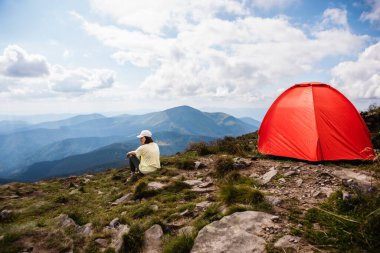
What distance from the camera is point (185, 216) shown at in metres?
6.86

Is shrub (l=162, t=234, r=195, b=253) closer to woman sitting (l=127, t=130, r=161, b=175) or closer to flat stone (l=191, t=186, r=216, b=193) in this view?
flat stone (l=191, t=186, r=216, b=193)

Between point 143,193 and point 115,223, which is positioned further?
point 143,193

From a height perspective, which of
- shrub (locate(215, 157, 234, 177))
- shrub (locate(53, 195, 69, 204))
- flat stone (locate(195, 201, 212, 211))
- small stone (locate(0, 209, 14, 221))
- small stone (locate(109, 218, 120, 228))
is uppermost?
shrub (locate(215, 157, 234, 177))

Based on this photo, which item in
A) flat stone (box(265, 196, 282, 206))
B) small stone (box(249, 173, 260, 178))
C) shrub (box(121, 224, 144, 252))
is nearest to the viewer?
shrub (box(121, 224, 144, 252))

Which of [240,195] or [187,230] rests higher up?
[240,195]

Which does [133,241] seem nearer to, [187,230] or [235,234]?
[187,230]

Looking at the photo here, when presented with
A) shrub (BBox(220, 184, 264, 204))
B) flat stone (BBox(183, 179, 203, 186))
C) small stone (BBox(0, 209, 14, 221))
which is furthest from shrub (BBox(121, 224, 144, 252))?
small stone (BBox(0, 209, 14, 221))

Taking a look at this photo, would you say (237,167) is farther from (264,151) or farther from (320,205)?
(320,205)

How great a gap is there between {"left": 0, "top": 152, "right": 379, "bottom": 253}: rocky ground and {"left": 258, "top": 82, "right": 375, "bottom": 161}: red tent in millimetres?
1722

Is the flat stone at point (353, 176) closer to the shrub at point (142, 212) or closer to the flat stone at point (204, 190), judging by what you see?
the flat stone at point (204, 190)

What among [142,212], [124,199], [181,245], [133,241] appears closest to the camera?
[181,245]

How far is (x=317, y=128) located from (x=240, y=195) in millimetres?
6509

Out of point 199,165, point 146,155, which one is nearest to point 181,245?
point 199,165

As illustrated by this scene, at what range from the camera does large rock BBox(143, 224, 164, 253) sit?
549 cm
